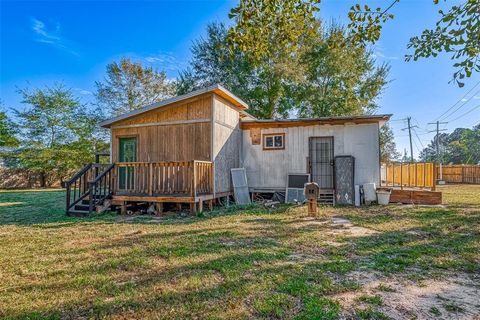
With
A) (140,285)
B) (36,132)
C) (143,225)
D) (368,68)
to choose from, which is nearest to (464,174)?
(368,68)

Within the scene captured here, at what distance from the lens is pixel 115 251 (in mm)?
4199

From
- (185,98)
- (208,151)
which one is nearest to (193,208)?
(208,151)

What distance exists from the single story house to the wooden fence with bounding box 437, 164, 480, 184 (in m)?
19.5

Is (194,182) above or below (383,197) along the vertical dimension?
above

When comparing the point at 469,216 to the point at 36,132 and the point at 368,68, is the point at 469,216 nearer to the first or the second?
the point at 368,68

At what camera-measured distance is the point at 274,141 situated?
404 inches

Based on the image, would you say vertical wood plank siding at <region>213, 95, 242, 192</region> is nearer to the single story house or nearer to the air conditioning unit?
the single story house

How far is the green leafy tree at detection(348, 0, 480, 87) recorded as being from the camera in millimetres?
2385

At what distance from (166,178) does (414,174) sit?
9291mm

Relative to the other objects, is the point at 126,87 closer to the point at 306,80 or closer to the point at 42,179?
the point at 42,179

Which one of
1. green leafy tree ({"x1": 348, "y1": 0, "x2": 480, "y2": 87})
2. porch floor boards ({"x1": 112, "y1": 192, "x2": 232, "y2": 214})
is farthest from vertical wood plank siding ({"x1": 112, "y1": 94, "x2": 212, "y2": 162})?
green leafy tree ({"x1": 348, "y1": 0, "x2": 480, "y2": 87})

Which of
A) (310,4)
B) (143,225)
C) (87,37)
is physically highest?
(87,37)

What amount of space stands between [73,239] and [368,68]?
21.4 m

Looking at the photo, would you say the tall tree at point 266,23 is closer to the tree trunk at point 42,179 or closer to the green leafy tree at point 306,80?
the green leafy tree at point 306,80
